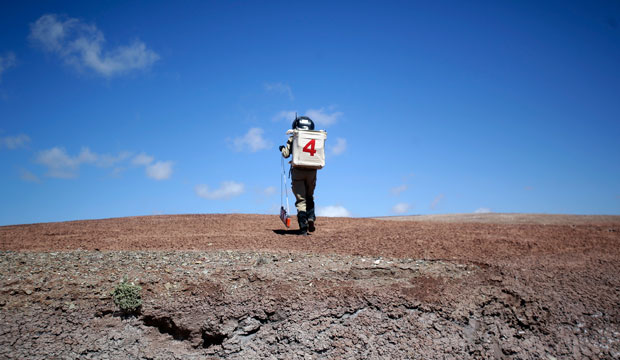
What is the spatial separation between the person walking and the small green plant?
14.5 ft

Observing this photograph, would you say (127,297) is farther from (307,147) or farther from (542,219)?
(542,219)

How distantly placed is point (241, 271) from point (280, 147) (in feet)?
13.9

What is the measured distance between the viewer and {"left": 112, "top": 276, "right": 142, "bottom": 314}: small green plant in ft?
18.1

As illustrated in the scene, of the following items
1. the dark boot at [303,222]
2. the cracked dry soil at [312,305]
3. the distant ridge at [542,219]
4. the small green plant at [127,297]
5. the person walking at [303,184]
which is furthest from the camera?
the distant ridge at [542,219]

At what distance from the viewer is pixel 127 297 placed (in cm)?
558

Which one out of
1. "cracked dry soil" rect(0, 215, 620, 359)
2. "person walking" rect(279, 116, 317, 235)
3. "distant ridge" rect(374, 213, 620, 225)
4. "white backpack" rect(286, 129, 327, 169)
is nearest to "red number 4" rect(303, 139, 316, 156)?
"white backpack" rect(286, 129, 327, 169)

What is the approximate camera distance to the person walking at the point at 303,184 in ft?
31.5

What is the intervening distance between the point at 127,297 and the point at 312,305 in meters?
2.38

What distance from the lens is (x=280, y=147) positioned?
9.83 metres

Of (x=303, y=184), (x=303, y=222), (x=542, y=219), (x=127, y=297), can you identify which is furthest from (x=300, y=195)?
(x=542, y=219)

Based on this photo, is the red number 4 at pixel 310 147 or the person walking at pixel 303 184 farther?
the person walking at pixel 303 184

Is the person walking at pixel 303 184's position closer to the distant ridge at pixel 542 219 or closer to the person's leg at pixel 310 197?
the person's leg at pixel 310 197

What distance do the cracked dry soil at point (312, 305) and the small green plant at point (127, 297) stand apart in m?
0.09

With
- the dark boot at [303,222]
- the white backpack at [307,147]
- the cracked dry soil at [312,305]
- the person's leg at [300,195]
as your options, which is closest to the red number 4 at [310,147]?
the white backpack at [307,147]
